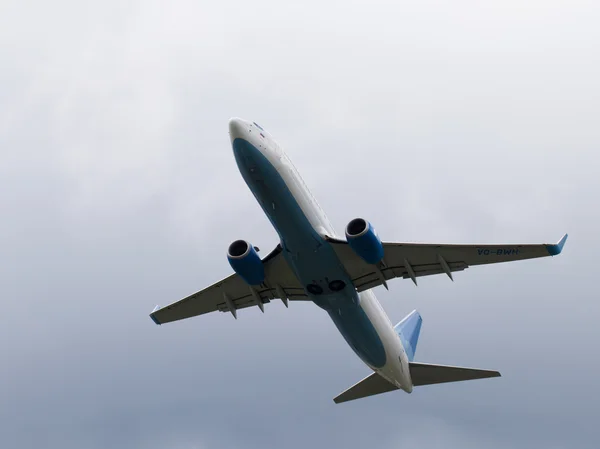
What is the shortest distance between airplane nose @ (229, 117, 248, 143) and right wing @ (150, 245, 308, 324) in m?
6.41

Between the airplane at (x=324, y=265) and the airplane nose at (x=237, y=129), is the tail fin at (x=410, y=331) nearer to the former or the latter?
the airplane at (x=324, y=265)

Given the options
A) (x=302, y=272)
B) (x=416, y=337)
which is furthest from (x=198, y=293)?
(x=416, y=337)

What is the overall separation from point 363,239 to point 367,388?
13.8m

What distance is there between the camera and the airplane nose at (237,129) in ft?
103

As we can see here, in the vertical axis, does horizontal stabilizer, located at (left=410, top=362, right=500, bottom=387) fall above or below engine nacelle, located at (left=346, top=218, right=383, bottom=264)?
below

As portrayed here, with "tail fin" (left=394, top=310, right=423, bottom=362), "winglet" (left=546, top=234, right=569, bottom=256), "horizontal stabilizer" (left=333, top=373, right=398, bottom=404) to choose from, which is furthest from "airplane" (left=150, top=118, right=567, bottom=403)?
"tail fin" (left=394, top=310, right=423, bottom=362)

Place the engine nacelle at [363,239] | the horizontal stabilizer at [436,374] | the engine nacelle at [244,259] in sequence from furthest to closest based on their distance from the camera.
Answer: the horizontal stabilizer at [436,374] < the engine nacelle at [244,259] < the engine nacelle at [363,239]

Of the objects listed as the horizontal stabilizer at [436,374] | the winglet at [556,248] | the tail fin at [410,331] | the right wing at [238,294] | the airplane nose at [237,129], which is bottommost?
the horizontal stabilizer at [436,374]

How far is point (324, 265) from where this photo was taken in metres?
34.0

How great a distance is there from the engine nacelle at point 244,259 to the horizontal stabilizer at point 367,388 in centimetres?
1124

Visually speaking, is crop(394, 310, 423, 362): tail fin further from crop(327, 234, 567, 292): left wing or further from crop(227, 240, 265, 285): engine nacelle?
crop(227, 240, 265, 285): engine nacelle

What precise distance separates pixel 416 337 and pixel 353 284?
12379 millimetres

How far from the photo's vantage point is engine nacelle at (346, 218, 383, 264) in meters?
32.2

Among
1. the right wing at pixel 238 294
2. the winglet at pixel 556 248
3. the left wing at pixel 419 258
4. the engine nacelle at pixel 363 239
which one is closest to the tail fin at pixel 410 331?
the left wing at pixel 419 258
